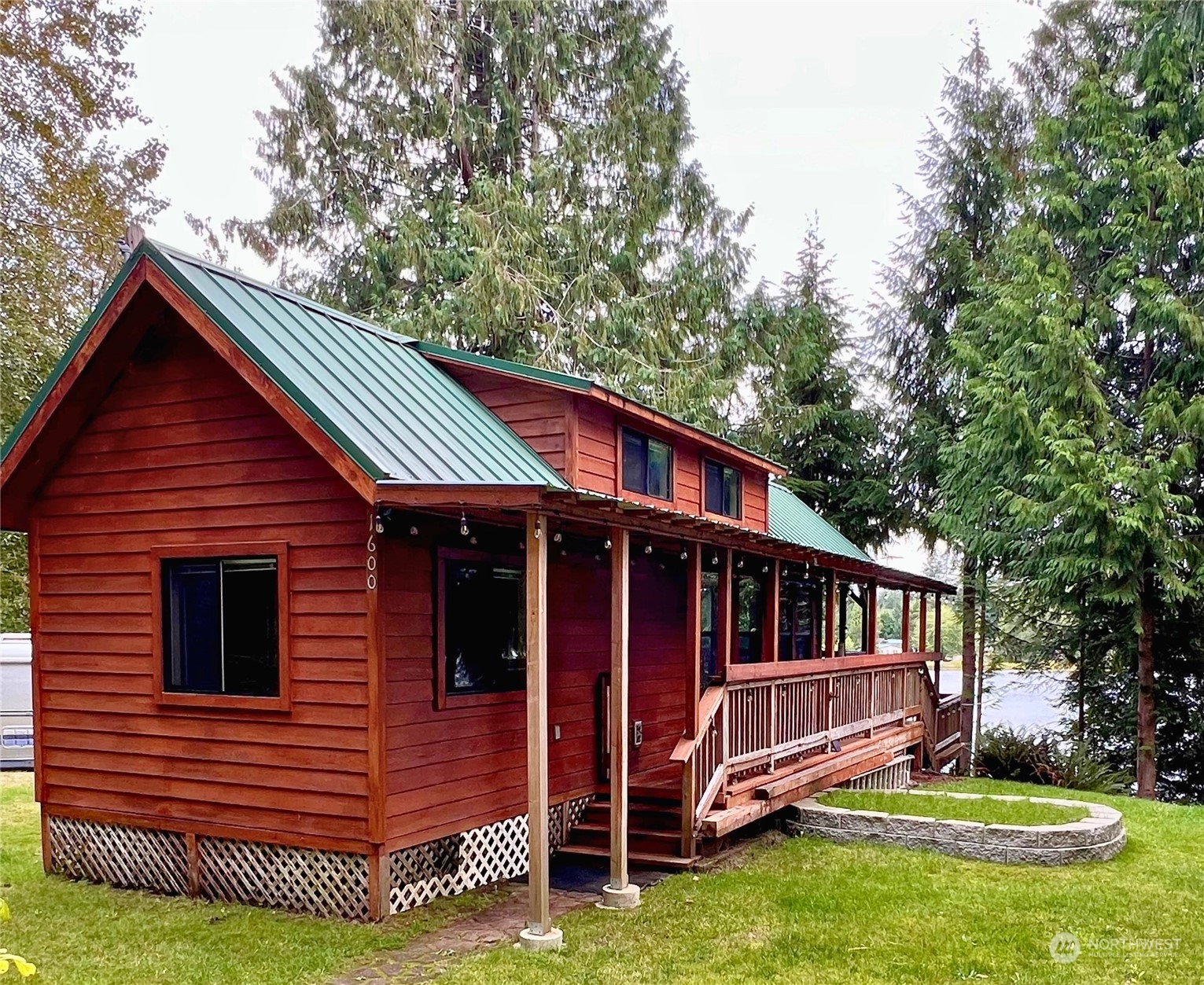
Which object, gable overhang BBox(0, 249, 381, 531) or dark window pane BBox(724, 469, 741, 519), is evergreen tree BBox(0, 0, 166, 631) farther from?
dark window pane BBox(724, 469, 741, 519)

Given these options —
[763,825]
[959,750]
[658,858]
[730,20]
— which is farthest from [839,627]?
[730,20]

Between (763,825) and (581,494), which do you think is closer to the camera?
(581,494)

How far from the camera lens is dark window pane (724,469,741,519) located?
42.3ft

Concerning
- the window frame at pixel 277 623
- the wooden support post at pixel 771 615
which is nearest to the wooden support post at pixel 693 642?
the wooden support post at pixel 771 615

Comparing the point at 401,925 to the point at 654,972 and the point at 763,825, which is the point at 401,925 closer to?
the point at 654,972

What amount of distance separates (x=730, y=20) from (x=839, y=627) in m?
12.5

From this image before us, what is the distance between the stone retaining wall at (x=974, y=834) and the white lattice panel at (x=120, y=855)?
5590 millimetres

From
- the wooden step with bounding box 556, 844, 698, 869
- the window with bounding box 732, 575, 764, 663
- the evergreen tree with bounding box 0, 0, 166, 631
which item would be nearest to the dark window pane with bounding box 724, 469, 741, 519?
the window with bounding box 732, 575, 764, 663

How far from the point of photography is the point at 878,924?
6.80 metres

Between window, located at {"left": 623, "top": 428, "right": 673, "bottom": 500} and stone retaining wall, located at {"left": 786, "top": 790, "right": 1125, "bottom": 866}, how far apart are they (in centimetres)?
363

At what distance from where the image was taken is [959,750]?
53.5 ft

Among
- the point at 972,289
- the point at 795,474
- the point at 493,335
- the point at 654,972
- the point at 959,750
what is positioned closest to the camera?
the point at 654,972

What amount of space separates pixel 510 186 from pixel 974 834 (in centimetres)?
1460

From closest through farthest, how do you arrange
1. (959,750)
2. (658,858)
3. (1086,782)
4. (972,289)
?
1. (658,858)
2. (1086,782)
3. (959,750)
4. (972,289)
